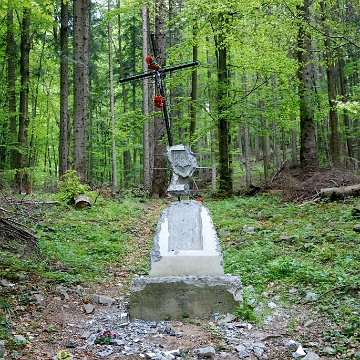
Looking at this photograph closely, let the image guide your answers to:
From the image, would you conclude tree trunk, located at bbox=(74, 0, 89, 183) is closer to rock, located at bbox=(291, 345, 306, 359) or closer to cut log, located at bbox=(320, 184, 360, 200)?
cut log, located at bbox=(320, 184, 360, 200)

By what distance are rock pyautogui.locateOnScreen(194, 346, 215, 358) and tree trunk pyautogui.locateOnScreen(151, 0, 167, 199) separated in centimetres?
1164

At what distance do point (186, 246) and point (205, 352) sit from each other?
70.9 inches

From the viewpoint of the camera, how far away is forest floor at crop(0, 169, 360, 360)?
4023 millimetres

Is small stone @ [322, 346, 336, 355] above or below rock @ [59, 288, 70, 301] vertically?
below

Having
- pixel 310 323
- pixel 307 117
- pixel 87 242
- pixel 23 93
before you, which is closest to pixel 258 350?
pixel 310 323

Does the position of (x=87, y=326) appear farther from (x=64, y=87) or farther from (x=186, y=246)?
(x=64, y=87)

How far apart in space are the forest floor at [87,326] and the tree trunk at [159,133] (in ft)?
32.0

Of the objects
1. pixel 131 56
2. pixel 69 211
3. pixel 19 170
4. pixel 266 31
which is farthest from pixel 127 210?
pixel 131 56

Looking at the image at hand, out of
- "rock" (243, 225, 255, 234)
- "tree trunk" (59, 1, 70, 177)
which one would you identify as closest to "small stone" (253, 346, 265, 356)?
"rock" (243, 225, 255, 234)

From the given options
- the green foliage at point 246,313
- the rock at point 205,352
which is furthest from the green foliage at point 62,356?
the green foliage at point 246,313

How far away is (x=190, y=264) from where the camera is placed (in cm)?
540

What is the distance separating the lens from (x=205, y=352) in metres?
3.92

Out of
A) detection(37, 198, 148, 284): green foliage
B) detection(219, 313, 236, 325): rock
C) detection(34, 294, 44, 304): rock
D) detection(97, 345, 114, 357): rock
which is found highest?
detection(37, 198, 148, 284): green foliage

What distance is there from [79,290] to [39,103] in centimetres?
2593
